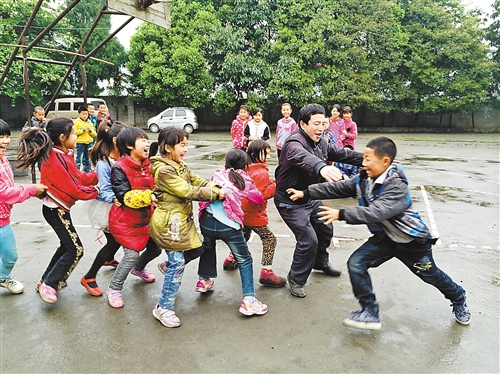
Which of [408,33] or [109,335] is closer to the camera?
[109,335]

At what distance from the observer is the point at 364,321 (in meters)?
2.94

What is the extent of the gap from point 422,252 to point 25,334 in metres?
2.96

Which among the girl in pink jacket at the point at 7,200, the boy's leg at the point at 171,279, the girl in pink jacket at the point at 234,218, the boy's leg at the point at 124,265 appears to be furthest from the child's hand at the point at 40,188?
the girl in pink jacket at the point at 234,218

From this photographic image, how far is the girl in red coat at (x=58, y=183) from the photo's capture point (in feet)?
10.4

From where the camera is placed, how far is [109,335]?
290 centimetres

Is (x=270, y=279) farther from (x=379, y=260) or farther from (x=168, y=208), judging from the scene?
(x=168, y=208)

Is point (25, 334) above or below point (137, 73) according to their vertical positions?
below

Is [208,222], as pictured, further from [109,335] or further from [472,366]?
[472,366]

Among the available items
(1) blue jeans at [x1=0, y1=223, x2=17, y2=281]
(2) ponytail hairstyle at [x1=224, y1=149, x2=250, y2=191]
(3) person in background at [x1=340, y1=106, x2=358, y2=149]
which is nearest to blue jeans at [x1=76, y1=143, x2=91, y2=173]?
(3) person in background at [x1=340, y1=106, x2=358, y2=149]

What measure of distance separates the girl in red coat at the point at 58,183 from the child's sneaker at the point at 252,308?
1457 millimetres

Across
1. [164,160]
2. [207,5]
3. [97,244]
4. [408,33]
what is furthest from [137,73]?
[164,160]

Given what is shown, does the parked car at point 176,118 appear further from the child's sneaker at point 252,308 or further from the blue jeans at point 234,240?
the child's sneaker at point 252,308

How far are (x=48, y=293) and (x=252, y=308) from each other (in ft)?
5.54

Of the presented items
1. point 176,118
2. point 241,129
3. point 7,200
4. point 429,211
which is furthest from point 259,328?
point 176,118
